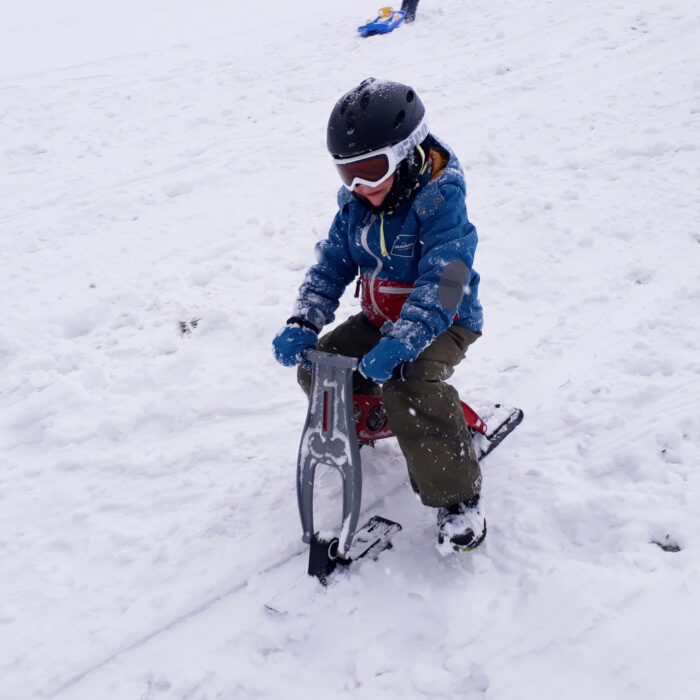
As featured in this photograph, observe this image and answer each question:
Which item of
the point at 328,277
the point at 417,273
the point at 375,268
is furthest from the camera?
the point at 328,277

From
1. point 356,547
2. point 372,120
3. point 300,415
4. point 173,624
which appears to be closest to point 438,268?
point 372,120

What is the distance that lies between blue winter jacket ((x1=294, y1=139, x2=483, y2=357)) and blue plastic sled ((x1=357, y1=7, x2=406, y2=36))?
31.8 ft

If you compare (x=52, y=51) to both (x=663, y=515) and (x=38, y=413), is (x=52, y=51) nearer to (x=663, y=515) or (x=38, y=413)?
(x=38, y=413)

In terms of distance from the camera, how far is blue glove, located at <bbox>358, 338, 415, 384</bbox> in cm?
246

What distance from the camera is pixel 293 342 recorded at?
2.76 meters

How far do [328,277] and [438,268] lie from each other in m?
0.68

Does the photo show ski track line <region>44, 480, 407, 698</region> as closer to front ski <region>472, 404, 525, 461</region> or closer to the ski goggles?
front ski <region>472, 404, 525, 461</region>

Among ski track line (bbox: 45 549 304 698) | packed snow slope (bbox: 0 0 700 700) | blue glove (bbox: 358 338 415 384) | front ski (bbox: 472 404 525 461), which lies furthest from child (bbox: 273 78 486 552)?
ski track line (bbox: 45 549 304 698)

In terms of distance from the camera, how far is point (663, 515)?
268 centimetres

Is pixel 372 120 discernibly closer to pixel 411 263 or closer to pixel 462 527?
pixel 411 263

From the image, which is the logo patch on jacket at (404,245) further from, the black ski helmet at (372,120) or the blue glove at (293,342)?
the blue glove at (293,342)

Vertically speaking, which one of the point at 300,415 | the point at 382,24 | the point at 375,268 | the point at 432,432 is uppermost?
the point at 375,268

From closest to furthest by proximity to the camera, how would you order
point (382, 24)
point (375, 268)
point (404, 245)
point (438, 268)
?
point (438, 268)
point (404, 245)
point (375, 268)
point (382, 24)

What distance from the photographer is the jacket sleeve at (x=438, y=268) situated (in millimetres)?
2539
